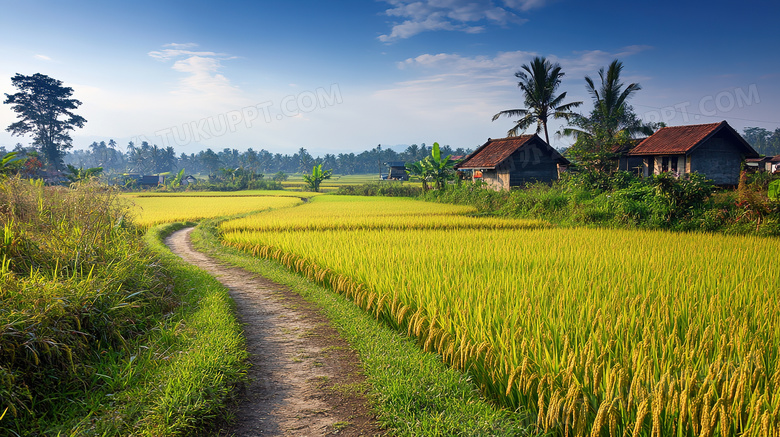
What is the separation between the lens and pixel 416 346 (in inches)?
165

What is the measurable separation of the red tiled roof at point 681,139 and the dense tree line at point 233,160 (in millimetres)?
64740

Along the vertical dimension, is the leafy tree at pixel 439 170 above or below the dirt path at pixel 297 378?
above

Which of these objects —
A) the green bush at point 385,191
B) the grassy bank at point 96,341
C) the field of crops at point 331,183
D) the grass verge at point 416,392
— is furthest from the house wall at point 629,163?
the grassy bank at point 96,341

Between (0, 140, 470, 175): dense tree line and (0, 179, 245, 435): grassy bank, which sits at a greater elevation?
(0, 140, 470, 175): dense tree line

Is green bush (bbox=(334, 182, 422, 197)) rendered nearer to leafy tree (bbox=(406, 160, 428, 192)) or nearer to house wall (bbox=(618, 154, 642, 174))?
leafy tree (bbox=(406, 160, 428, 192))

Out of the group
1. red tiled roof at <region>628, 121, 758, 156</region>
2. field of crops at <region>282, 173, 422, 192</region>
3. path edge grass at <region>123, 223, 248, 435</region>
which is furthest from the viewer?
field of crops at <region>282, 173, 422, 192</region>

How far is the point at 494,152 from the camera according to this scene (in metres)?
24.7

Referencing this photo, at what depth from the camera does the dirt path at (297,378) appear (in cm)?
303

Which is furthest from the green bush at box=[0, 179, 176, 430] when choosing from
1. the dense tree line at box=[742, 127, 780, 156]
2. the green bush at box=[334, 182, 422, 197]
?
the dense tree line at box=[742, 127, 780, 156]

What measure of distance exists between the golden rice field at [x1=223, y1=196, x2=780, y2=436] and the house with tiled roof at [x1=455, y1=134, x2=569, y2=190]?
14302 mm

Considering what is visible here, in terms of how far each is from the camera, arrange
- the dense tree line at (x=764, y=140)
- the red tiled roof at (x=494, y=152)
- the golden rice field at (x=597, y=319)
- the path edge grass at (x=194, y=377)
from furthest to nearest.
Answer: the dense tree line at (x=764, y=140) → the red tiled roof at (x=494, y=152) → the path edge grass at (x=194, y=377) → the golden rice field at (x=597, y=319)

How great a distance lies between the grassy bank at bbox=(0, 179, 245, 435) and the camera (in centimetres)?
294

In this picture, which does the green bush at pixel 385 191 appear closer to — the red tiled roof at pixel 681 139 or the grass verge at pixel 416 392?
the red tiled roof at pixel 681 139

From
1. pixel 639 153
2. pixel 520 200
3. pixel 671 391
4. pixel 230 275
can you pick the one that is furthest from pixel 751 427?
pixel 639 153
